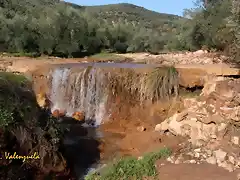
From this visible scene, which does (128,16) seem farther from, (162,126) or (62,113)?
(162,126)

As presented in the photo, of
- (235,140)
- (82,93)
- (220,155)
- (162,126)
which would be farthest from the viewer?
(82,93)

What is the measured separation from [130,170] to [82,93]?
4.41 metres

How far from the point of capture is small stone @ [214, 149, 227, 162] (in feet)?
24.9

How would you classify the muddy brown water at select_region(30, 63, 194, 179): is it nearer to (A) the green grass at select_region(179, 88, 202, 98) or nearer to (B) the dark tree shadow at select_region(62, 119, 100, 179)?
(B) the dark tree shadow at select_region(62, 119, 100, 179)

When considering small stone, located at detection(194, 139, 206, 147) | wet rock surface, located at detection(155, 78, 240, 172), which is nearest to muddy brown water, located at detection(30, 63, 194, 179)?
wet rock surface, located at detection(155, 78, 240, 172)

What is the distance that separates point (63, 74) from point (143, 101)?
293cm

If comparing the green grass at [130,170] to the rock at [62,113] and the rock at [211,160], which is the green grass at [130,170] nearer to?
the rock at [211,160]

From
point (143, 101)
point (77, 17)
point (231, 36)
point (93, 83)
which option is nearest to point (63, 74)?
point (93, 83)

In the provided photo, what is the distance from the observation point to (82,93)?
11297 mm

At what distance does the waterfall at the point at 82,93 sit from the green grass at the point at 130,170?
10.4 feet

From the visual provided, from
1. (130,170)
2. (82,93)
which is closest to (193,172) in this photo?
(130,170)

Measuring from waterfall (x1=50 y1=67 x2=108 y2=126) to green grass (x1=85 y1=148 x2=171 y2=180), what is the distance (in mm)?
3177

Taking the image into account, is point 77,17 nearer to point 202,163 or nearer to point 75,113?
point 75,113

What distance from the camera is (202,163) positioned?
7.55m
